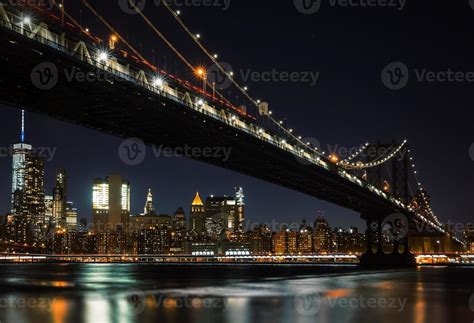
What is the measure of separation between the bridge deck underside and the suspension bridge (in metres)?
0.05

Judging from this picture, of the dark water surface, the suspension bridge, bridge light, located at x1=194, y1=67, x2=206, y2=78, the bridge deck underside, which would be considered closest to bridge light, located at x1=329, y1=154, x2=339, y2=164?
the suspension bridge

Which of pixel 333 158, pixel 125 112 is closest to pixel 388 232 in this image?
pixel 333 158

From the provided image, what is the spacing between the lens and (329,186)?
6875 centimetres

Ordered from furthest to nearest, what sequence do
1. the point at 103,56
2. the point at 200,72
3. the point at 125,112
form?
the point at 200,72
the point at 125,112
the point at 103,56

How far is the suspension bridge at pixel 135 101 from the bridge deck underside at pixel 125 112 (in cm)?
5

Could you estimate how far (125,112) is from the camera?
1603 inches

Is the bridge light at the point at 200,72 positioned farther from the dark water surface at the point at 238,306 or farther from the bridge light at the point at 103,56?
the dark water surface at the point at 238,306

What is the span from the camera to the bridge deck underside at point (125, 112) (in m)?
32.0

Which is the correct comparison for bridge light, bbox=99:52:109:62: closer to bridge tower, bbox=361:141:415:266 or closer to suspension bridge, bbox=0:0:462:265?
suspension bridge, bbox=0:0:462:265

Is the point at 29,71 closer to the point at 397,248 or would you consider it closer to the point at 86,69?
the point at 86,69

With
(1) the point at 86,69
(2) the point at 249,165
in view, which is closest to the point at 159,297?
(1) the point at 86,69

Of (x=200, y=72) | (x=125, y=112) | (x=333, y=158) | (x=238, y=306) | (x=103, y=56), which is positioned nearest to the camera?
(x=238, y=306)

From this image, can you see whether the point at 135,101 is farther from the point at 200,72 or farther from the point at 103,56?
the point at 200,72

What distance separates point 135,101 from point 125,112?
253 cm
